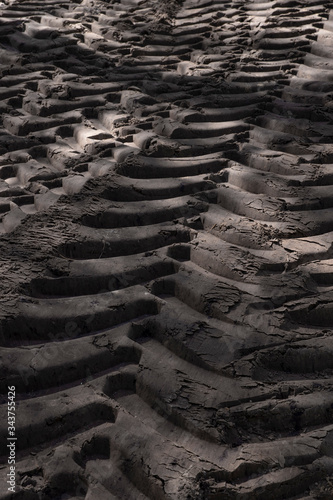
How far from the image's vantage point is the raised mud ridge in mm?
1542

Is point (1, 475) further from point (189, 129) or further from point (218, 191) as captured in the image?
point (189, 129)

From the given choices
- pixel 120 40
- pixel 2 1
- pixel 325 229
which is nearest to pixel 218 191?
pixel 325 229

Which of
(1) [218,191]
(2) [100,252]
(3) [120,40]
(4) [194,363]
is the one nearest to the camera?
(4) [194,363]

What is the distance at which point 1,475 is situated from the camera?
1512mm

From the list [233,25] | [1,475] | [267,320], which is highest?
[233,25]

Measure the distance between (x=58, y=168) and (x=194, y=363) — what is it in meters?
1.37

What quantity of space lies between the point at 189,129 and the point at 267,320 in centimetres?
139

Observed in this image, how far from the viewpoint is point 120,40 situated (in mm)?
4234

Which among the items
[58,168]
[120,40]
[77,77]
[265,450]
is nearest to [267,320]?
[265,450]

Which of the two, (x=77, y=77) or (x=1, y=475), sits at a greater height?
(x=77, y=77)

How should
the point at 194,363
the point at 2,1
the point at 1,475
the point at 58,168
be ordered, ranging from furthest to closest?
the point at 2,1 < the point at 58,168 < the point at 194,363 < the point at 1,475

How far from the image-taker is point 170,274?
2146 millimetres

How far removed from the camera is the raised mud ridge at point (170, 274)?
60.7 inches

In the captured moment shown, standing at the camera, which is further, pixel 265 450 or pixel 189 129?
pixel 189 129
